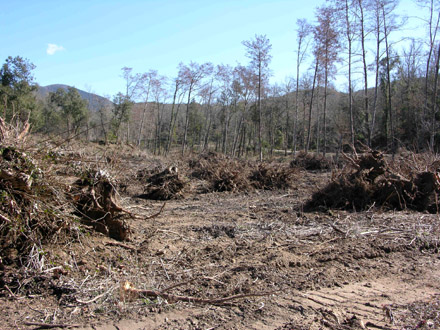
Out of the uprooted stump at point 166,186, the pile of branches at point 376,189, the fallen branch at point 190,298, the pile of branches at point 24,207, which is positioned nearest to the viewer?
the fallen branch at point 190,298

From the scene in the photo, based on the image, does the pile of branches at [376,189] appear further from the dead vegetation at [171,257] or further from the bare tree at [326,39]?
the bare tree at [326,39]

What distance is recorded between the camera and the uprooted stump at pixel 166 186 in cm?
1005

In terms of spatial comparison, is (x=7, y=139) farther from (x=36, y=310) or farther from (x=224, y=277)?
(x=224, y=277)

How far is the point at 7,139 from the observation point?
11.6 ft

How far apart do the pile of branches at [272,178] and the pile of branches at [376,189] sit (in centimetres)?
377

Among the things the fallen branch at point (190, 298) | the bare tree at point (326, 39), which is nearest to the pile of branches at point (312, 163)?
the bare tree at point (326, 39)

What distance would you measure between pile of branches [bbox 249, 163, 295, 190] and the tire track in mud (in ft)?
25.0

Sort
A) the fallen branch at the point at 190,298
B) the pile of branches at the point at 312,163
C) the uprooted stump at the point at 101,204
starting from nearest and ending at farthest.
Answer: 1. the fallen branch at the point at 190,298
2. the uprooted stump at the point at 101,204
3. the pile of branches at the point at 312,163

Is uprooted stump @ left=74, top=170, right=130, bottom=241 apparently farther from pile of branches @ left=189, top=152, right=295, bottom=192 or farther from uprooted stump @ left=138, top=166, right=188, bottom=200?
pile of branches @ left=189, top=152, right=295, bottom=192

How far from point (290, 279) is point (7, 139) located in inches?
133

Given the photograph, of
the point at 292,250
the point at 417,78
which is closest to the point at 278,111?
the point at 417,78

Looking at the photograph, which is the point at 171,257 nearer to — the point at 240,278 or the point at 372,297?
the point at 240,278

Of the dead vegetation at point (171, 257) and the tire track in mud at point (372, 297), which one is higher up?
the dead vegetation at point (171, 257)

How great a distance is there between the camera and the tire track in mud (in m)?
2.99
